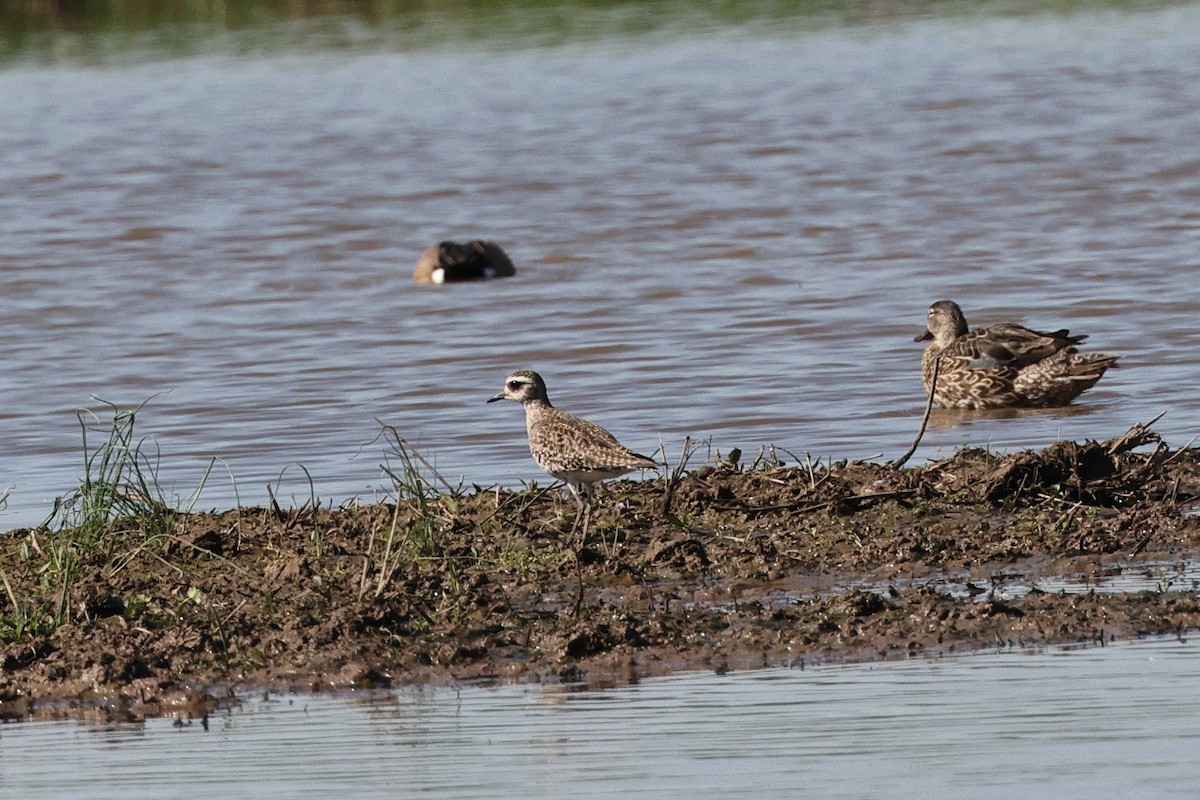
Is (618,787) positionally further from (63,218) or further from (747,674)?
(63,218)

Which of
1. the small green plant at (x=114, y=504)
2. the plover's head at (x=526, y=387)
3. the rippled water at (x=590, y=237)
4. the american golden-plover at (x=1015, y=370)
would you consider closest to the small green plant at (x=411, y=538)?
the small green plant at (x=114, y=504)

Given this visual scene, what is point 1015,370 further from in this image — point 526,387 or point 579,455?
point 579,455

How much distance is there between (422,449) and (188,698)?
15.5ft

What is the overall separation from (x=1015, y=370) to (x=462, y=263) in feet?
21.7

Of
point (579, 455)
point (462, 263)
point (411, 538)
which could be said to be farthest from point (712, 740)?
point (462, 263)

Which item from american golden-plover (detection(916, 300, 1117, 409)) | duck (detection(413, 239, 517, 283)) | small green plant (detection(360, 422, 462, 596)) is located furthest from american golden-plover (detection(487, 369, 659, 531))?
duck (detection(413, 239, 517, 283))

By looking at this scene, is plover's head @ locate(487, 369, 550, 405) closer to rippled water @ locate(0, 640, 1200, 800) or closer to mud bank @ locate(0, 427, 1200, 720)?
mud bank @ locate(0, 427, 1200, 720)

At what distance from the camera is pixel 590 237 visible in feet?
66.3

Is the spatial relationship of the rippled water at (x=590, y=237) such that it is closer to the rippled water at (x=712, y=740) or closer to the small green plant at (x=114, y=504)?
A: the small green plant at (x=114, y=504)

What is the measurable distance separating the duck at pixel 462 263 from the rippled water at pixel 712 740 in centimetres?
1152

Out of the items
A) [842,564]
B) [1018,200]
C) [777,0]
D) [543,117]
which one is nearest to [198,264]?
[1018,200]

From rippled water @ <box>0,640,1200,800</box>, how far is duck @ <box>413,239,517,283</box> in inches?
453

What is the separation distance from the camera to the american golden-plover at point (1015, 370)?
40.8 ft

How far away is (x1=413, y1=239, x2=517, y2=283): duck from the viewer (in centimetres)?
1831
